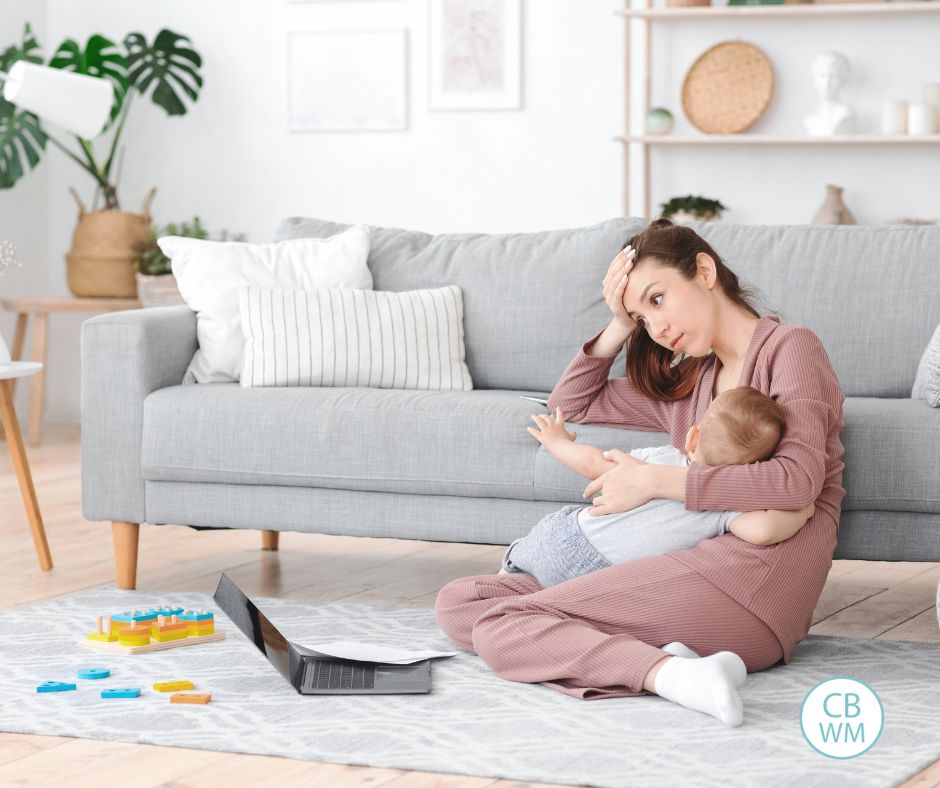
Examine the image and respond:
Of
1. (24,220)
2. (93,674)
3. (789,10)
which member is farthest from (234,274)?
(24,220)

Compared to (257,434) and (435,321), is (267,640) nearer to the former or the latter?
(257,434)

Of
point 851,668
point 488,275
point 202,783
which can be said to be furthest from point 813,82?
point 202,783

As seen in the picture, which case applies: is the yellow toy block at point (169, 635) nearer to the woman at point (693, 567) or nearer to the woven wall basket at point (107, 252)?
the woman at point (693, 567)

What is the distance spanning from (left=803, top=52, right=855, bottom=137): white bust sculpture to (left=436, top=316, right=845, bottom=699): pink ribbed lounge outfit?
2730 mm

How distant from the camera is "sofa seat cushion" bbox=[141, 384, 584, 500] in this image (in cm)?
289

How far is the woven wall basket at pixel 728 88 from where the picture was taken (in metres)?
5.12

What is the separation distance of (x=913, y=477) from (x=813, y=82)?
274 centimetres

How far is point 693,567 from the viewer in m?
2.35

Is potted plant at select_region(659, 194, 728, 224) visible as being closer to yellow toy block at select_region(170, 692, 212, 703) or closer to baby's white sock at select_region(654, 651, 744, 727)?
baby's white sock at select_region(654, 651, 744, 727)

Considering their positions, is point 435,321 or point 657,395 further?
point 435,321

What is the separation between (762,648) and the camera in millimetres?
2400

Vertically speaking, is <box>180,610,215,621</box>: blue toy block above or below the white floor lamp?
below

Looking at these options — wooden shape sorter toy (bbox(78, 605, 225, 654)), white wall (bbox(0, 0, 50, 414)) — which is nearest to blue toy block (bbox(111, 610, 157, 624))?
wooden shape sorter toy (bbox(78, 605, 225, 654))

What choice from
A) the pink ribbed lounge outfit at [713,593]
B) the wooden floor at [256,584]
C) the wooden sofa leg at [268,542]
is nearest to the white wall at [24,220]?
the wooden floor at [256,584]
